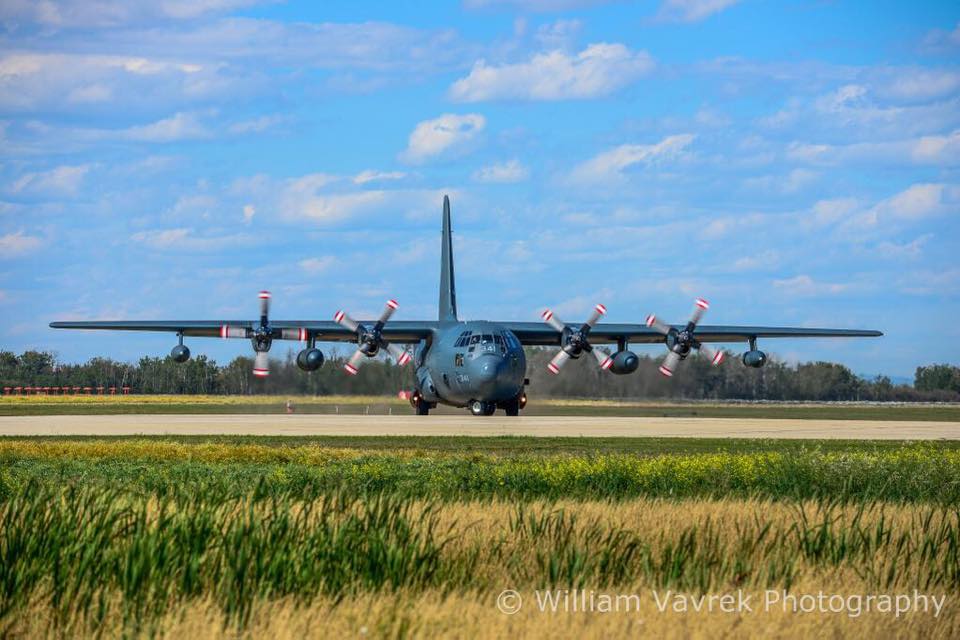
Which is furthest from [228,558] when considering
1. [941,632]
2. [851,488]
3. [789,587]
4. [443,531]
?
[851,488]

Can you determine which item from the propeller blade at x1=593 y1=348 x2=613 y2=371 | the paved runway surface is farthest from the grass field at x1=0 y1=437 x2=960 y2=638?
the propeller blade at x1=593 y1=348 x2=613 y2=371

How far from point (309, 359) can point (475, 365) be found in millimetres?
8545

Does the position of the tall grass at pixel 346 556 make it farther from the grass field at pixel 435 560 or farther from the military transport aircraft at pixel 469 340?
the military transport aircraft at pixel 469 340

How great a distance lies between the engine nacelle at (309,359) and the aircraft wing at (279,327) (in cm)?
232

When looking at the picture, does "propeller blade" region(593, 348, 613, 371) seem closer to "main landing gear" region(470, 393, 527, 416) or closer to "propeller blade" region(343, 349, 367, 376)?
"main landing gear" region(470, 393, 527, 416)

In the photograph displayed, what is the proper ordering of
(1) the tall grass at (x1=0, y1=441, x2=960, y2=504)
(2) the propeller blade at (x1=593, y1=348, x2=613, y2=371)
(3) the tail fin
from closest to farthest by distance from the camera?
(1) the tall grass at (x1=0, y1=441, x2=960, y2=504) < (2) the propeller blade at (x1=593, y1=348, x2=613, y2=371) < (3) the tail fin

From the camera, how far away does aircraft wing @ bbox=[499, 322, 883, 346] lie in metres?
64.0

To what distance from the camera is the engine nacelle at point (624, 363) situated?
59.2m

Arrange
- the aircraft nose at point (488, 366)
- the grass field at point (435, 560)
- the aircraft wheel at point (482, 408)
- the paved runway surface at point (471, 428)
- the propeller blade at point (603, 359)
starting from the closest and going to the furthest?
the grass field at point (435, 560)
the paved runway surface at point (471, 428)
the aircraft nose at point (488, 366)
the aircraft wheel at point (482, 408)
the propeller blade at point (603, 359)

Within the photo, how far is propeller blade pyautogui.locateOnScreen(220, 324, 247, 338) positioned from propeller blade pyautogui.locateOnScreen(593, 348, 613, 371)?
16.9m

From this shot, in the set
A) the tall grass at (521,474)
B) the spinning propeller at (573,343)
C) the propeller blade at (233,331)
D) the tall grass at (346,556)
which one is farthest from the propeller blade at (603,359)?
the tall grass at (346,556)

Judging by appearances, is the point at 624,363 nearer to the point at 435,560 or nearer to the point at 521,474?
the point at 521,474

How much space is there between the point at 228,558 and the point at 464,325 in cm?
4538

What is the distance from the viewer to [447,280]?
68.6 m
